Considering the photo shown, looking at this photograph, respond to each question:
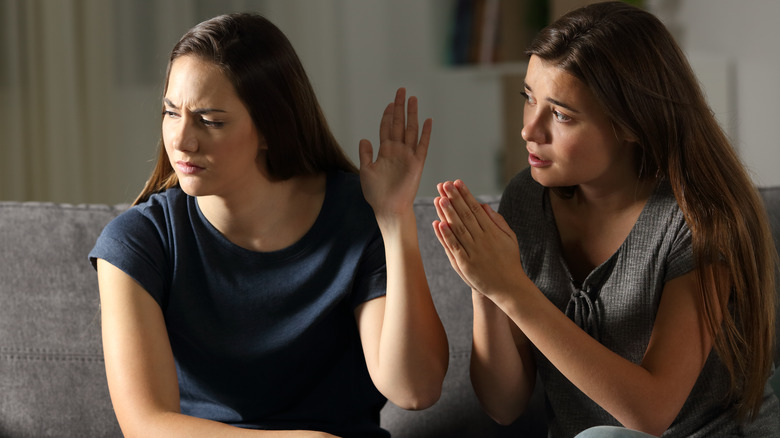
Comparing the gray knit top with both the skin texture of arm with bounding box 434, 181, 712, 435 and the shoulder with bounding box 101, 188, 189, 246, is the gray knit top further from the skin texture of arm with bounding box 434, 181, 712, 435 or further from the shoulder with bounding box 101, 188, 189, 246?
the shoulder with bounding box 101, 188, 189, 246

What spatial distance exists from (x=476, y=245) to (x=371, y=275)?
0.87 ft

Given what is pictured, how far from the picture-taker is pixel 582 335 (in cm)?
109

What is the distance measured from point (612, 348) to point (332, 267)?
1.48 ft

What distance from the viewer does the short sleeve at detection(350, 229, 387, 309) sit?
1292 millimetres

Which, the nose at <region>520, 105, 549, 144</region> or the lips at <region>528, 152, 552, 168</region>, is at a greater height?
the nose at <region>520, 105, 549, 144</region>

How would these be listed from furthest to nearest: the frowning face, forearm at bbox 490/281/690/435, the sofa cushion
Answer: the sofa cushion
the frowning face
forearm at bbox 490/281/690/435

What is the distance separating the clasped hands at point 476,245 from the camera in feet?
3.55

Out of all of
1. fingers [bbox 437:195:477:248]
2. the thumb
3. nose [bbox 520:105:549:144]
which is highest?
nose [bbox 520:105:549:144]

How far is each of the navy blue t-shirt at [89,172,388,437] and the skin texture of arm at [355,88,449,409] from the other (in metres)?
0.08

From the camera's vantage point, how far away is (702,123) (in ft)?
3.80

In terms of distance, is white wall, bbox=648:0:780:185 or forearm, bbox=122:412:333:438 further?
white wall, bbox=648:0:780:185

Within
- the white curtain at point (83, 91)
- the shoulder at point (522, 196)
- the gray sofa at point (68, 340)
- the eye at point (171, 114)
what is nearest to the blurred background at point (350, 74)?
the white curtain at point (83, 91)

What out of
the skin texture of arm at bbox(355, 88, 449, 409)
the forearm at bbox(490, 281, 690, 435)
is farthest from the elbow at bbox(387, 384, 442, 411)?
the forearm at bbox(490, 281, 690, 435)

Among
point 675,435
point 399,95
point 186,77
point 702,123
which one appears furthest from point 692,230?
point 186,77
